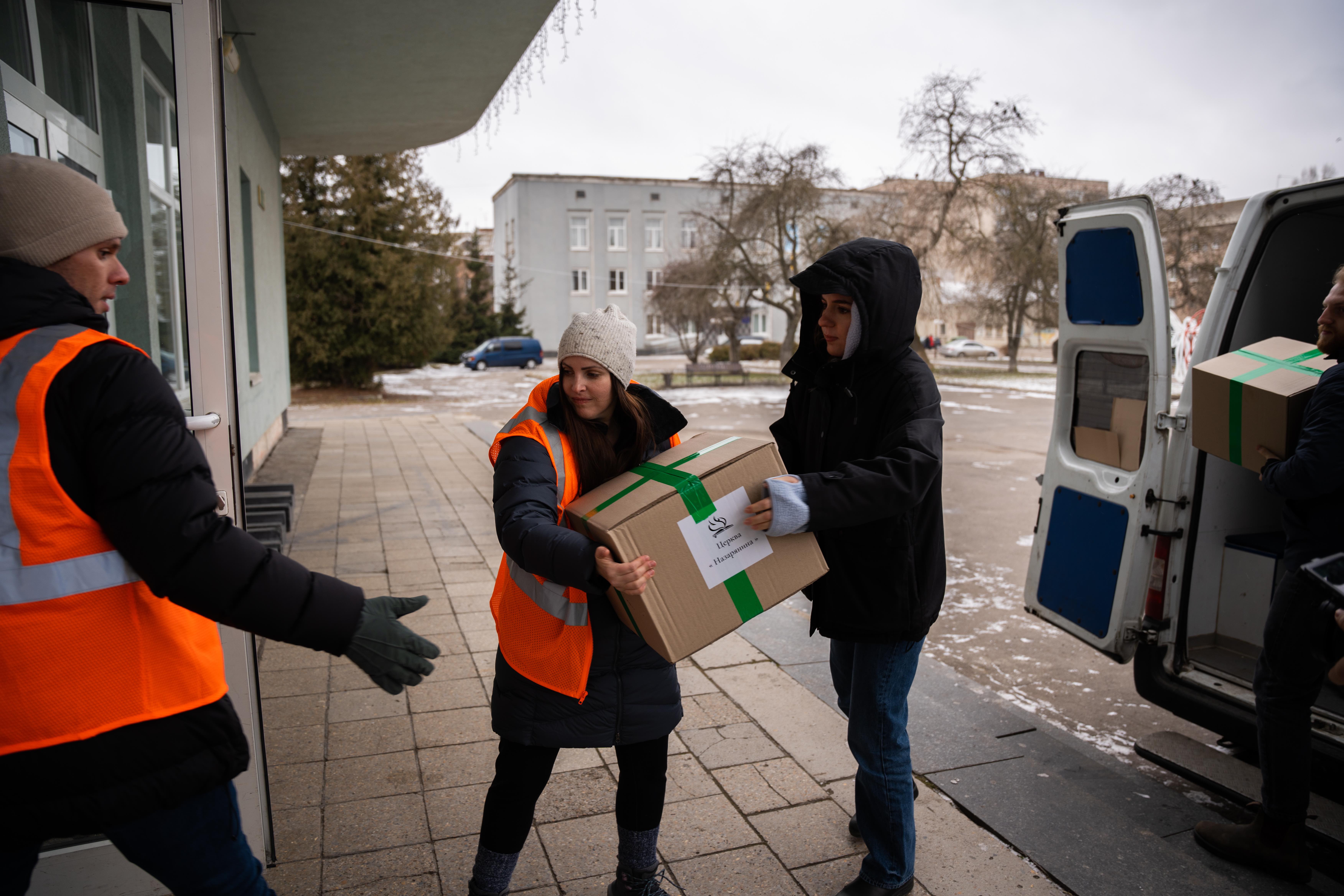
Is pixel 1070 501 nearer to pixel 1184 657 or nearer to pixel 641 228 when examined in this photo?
pixel 1184 657

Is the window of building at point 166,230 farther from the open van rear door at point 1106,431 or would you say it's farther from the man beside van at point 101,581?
the open van rear door at point 1106,431

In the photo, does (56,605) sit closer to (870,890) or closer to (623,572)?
(623,572)

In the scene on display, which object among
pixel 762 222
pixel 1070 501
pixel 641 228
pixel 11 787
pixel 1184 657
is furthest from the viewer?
pixel 641 228

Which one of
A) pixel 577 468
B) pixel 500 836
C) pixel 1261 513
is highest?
pixel 577 468

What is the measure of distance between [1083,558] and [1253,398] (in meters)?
1.01

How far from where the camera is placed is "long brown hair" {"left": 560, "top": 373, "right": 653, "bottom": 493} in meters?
2.16

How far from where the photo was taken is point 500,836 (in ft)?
6.99

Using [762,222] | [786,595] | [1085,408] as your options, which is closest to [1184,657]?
[1085,408]

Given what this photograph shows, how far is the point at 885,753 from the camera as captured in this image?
240 cm

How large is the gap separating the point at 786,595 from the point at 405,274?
23.3 metres

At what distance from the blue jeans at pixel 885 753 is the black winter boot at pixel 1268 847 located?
111 centimetres

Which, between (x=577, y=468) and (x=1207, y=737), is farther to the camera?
(x=1207, y=737)

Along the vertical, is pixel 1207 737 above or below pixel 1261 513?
below

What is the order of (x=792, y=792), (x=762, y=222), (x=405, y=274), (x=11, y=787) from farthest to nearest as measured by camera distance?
(x=762, y=222)
(x=405, y=274)
(x=792, y=792)
(x=11, y=787)
